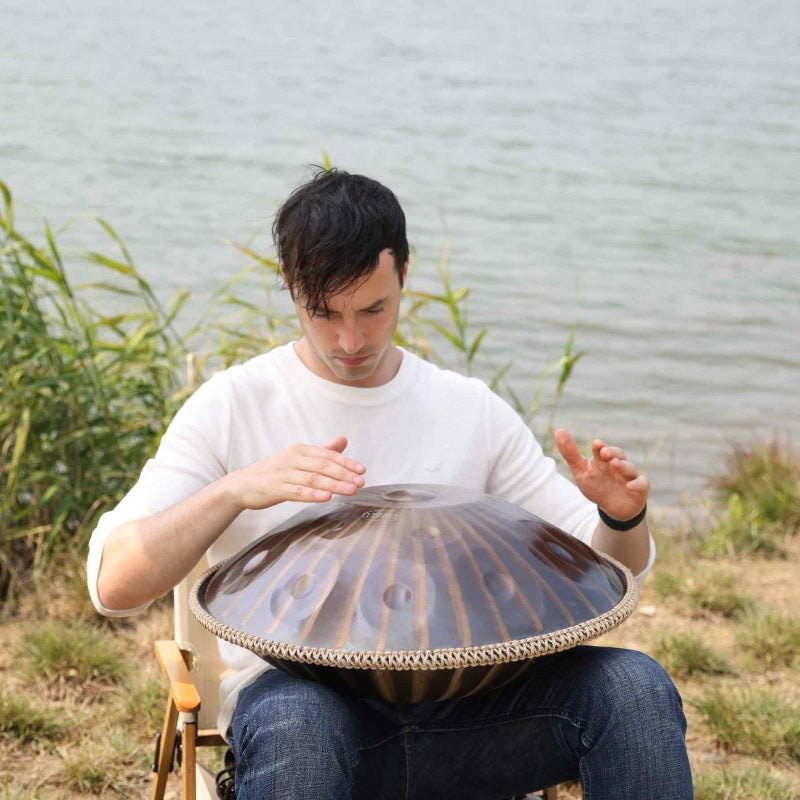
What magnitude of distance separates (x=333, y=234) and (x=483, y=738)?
906 millimetres

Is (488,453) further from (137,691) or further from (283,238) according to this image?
(137,691)

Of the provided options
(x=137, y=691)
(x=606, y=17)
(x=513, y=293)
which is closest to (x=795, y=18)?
(x=606, y=17)

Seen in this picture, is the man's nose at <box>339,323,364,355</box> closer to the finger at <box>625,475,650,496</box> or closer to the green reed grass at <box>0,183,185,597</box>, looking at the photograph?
the finger at <box>625,475,650,496</box>

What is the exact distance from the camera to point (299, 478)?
74.7 inches

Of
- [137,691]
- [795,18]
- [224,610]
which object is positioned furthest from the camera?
[795,18]

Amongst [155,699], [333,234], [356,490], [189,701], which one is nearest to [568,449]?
[356,490]

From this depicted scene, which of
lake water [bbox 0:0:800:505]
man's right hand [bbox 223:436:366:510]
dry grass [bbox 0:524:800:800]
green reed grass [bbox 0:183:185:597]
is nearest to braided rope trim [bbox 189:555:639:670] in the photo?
man's right hand [bbox 223:436:366:510]

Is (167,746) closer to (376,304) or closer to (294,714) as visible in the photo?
(294,714)

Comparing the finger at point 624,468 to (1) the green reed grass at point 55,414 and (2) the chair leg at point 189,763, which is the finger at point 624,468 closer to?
(2) the chair leg at point 189,763

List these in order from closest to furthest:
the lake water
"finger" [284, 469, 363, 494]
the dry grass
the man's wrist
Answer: "finger" [284, 469, 363, 494] → the man's wrist → the dry grass → the lake water

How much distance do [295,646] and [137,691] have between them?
155 centimetres

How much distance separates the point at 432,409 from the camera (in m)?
2.44

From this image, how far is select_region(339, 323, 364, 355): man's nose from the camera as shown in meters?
2.27

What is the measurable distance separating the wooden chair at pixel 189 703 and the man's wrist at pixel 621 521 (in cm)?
55
